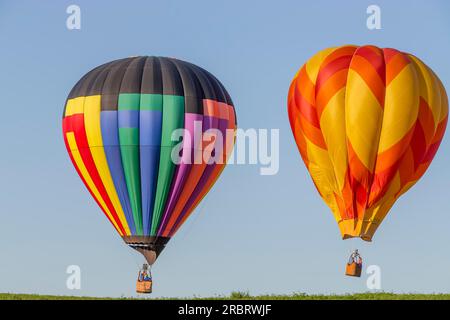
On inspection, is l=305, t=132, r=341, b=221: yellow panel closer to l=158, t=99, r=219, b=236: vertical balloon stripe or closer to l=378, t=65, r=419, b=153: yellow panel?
l=378, t=65, r=419, b=153: yellow panel

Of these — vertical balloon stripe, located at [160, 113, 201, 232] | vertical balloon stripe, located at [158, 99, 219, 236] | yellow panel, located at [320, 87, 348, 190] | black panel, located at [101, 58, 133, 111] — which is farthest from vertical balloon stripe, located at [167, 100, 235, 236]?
yellow panel, located at [320, 87, 348, 190]

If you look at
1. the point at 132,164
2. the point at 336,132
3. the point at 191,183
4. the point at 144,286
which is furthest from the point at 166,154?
the point at 336,132

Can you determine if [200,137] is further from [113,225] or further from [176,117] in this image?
[113,225]

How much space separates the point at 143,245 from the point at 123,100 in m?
4.03

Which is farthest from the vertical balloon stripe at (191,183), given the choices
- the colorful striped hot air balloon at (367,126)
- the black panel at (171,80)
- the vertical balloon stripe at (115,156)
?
the colorful striped hot air balloon at (367,126)

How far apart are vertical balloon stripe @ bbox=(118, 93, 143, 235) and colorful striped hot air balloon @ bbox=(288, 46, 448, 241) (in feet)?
15.1

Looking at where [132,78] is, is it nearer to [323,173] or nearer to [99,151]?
[99,151]

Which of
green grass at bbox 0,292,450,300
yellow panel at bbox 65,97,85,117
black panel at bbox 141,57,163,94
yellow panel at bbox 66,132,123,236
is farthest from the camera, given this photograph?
yellow panel at bbox 65,97,85,117

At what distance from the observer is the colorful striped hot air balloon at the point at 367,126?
38.6 metres

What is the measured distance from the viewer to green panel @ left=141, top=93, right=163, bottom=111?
41.5m

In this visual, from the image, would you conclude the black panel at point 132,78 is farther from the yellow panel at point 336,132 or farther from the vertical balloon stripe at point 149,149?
the yellow panel at point 336,132

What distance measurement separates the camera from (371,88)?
38.6 meters
